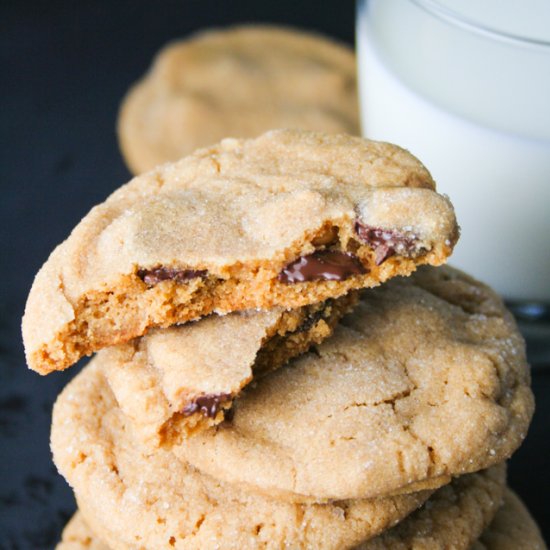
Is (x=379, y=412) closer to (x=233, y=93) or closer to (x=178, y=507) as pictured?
(x=178, y=507)

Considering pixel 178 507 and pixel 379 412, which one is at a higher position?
pixel 379 412

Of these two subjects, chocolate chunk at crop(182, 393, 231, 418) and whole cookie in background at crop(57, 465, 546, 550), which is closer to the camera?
chocolate chunk at crop(182, 393, 231, 418)

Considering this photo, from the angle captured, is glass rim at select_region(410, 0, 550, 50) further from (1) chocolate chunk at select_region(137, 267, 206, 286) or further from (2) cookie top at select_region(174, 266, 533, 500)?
(1) chocolate chunk at select_region(137, 267, 206, 286)

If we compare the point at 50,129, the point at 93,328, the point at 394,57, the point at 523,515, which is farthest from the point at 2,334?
the point at 523,515

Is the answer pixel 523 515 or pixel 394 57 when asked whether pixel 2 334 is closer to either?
pixel 394 57

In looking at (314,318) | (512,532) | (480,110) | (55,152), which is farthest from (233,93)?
(512,532)

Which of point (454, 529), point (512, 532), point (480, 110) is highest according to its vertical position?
point (480, 110)

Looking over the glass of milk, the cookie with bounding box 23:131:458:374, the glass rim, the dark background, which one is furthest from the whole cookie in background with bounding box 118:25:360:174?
the cookie with bounding box 23:131:458:374
